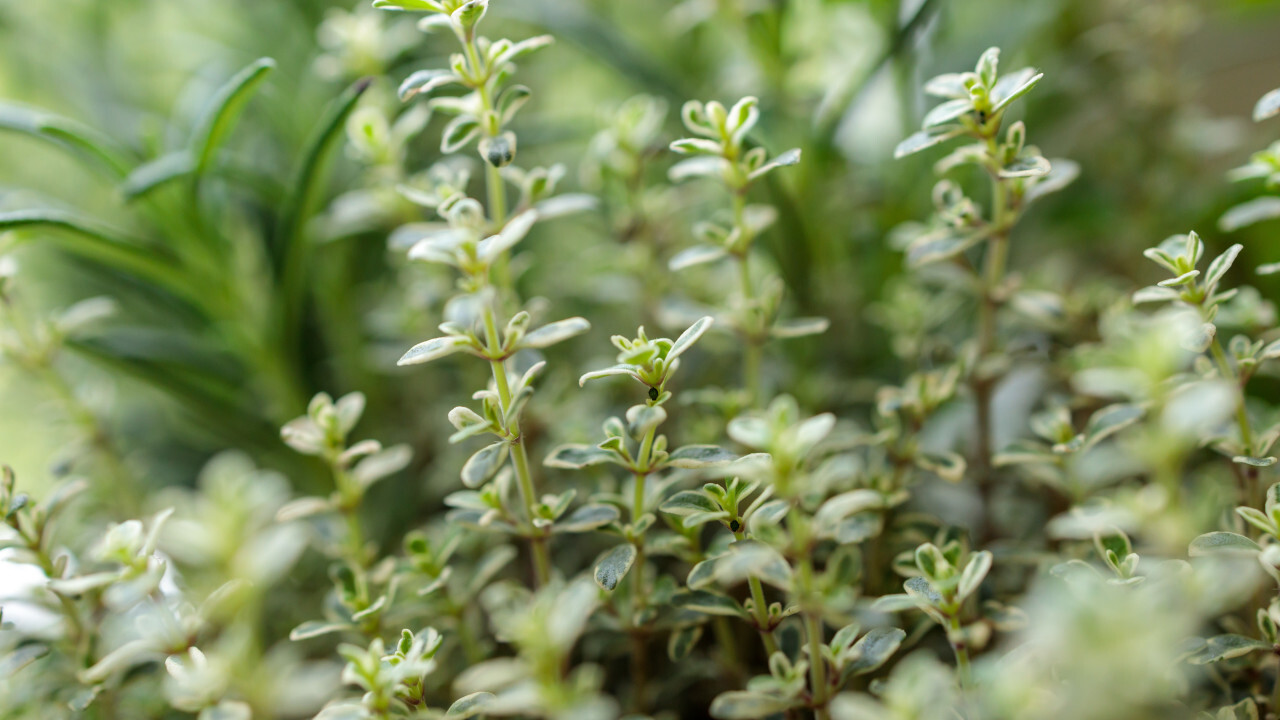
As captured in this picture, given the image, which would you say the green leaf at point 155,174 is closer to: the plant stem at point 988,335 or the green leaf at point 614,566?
the green leaf at point 614,566

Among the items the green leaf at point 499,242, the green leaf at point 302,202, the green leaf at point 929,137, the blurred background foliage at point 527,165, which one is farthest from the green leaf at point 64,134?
the green leaf at point 929,137

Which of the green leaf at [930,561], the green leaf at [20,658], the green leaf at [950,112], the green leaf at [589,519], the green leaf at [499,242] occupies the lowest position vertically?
the green leaf at [930,561]

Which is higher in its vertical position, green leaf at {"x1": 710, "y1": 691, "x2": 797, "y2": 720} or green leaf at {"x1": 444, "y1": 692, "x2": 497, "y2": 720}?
green leaf at {"x1": 444, "y1": 692, "x2": 497, "y2": 720}

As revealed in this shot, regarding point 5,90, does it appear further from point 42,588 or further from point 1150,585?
point 1150,585

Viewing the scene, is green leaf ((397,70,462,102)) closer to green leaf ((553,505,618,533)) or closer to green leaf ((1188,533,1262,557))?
green leaf ((553,505,618,533))

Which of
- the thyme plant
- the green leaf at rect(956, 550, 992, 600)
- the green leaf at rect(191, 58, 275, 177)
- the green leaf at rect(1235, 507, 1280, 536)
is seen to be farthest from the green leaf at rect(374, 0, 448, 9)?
→ the green leaf at rect(1235, 507, 1280, 536)

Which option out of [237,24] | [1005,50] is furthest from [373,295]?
[1005,50]
